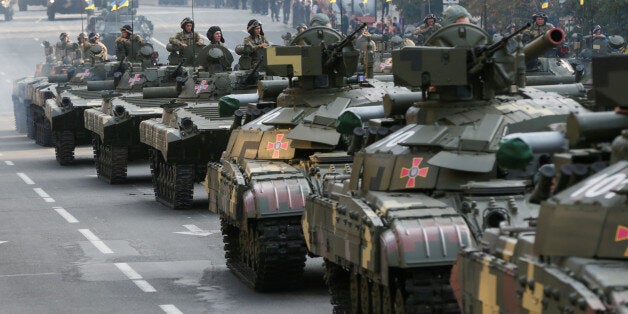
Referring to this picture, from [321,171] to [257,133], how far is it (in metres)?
2.03

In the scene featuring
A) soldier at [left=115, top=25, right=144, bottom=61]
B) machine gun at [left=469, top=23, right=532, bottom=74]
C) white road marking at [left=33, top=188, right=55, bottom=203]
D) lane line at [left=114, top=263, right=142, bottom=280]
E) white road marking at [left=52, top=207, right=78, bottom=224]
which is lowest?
white road marking at [left=33, top=188, right=55, bottom=203]

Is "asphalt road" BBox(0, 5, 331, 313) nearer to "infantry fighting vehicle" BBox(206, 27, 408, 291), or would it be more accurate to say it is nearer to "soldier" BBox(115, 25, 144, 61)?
"infantry fighting vehicle" BBox(206, 27, 408, 291)

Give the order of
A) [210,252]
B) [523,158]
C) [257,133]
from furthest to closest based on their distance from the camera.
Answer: [210,252]
[257,133]
[523,158]

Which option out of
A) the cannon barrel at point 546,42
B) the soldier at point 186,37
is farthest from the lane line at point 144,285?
the soldier at point 186,37

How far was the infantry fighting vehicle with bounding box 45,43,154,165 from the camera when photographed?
121 ft

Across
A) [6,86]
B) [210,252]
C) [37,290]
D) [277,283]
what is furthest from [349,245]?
[6,86]

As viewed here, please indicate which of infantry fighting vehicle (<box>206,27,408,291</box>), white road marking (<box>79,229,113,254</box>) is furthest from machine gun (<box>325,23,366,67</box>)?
white road marking (<box>79,229,113,254</box>)

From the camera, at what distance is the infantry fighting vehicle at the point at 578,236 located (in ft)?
33.0

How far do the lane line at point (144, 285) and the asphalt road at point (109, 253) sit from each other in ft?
0.07

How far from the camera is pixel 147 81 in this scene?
35.6m

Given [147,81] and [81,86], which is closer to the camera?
[147,81]

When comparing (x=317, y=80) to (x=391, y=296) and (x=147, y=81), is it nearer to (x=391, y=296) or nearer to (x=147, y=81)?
(x=391, y=296)

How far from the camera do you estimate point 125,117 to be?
106 ft

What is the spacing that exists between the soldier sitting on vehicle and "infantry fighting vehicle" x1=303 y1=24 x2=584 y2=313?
18.5 metres
